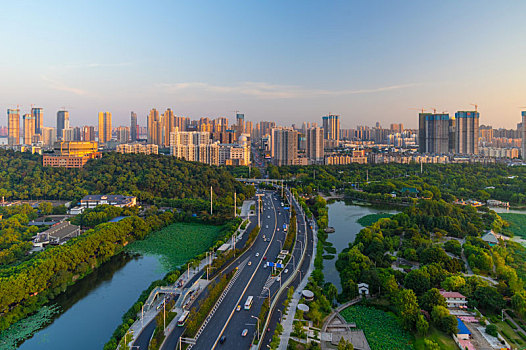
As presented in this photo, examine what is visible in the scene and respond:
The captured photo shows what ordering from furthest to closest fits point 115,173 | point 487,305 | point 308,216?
point 115,173
point 308,216
point 487,305

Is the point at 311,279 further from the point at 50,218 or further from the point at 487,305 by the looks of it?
the point at 50,218

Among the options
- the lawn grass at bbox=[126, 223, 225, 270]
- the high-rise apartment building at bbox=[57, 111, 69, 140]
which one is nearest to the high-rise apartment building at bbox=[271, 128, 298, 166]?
the lawn grass at bbox=[126, 223, 225, 270]

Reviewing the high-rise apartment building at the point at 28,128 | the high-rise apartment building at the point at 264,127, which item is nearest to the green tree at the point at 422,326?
the high-rise apartment building at the point at 28,128

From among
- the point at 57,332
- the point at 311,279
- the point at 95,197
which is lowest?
the point at 57,332

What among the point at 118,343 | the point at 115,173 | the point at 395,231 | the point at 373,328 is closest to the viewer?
the point at 118,343

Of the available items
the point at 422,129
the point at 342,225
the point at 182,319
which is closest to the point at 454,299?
the point at 182,319

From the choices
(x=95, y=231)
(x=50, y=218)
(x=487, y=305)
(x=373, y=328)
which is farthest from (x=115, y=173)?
(x=487, y=305)

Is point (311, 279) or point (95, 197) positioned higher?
point (95, 197)
